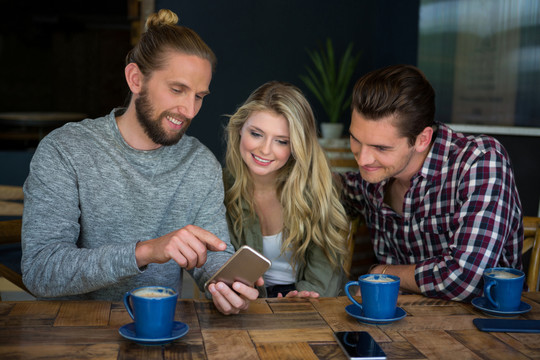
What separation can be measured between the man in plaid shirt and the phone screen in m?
0.51

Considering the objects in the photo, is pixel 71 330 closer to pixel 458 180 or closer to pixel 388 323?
pixel 388 323

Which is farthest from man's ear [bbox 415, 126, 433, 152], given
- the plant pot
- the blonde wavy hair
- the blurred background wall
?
the plant pot

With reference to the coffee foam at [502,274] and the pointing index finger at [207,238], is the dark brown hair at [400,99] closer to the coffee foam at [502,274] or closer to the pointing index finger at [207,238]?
the coffee foam at [502,274]

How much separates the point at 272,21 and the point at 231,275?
3644 millimetres

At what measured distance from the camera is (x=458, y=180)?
5.93 ft

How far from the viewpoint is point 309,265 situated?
2.15 meters

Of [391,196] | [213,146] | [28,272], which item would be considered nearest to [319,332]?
[28,272]

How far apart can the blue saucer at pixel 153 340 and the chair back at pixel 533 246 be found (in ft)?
4.01

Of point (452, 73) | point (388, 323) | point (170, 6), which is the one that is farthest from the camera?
point (170, 6)

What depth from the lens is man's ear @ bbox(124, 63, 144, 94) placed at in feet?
6.21

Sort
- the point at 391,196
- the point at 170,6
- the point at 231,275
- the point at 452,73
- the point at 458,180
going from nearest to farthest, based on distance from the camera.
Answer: the point at 231,275 → the point at 458,180 → the point at 391,196 → the point at 452,73 → the point at 170,6

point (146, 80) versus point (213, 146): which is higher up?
point (146, 80)

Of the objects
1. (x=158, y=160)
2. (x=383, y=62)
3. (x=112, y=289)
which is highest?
(x=383, y=62)

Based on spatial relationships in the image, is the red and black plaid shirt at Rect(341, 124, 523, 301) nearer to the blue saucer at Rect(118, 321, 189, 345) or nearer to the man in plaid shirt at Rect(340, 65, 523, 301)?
the man in plaid shirt at Rect(340, 65, 523, 301)
